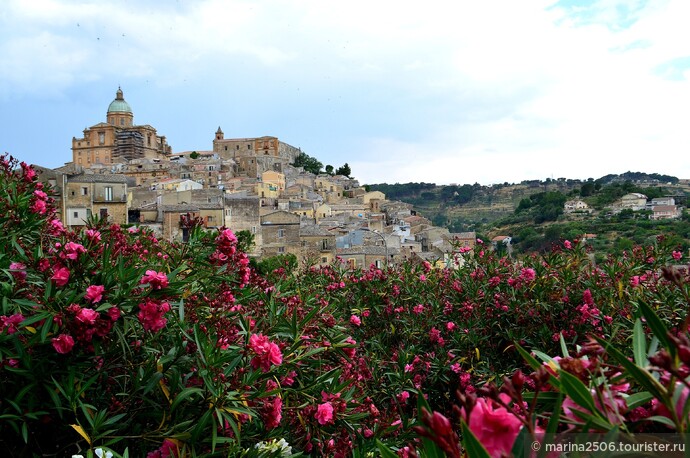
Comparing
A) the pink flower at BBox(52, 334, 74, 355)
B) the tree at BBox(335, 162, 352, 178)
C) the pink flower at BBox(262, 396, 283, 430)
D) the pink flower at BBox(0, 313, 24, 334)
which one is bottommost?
the pink flower at BBox(262, 396, 283, 430)

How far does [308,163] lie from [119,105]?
33315 mm

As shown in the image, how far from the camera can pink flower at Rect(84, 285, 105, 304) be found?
263cm

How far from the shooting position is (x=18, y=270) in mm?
3113

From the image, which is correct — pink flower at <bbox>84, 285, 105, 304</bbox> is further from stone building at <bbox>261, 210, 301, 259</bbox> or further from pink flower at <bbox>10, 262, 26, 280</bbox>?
stone building at <bbox>261, 210, 301, 259</bbox>

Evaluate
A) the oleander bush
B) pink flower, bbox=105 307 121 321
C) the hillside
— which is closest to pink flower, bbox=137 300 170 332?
the oleander bush

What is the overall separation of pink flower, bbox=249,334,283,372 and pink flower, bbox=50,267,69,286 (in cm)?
100

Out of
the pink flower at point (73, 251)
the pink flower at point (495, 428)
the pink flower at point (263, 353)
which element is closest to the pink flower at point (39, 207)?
the pink flower at point (73, 251)

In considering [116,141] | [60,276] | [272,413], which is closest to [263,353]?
[272,413]

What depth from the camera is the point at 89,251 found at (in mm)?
3064

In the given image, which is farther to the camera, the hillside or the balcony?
the hillside

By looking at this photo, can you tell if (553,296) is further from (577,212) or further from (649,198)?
(649,198)

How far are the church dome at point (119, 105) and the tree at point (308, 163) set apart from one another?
29.5 m

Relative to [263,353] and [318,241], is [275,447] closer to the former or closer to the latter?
[263,353]

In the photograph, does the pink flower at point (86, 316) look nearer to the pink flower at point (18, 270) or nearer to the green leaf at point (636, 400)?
the pink flower at point (18, 270)
